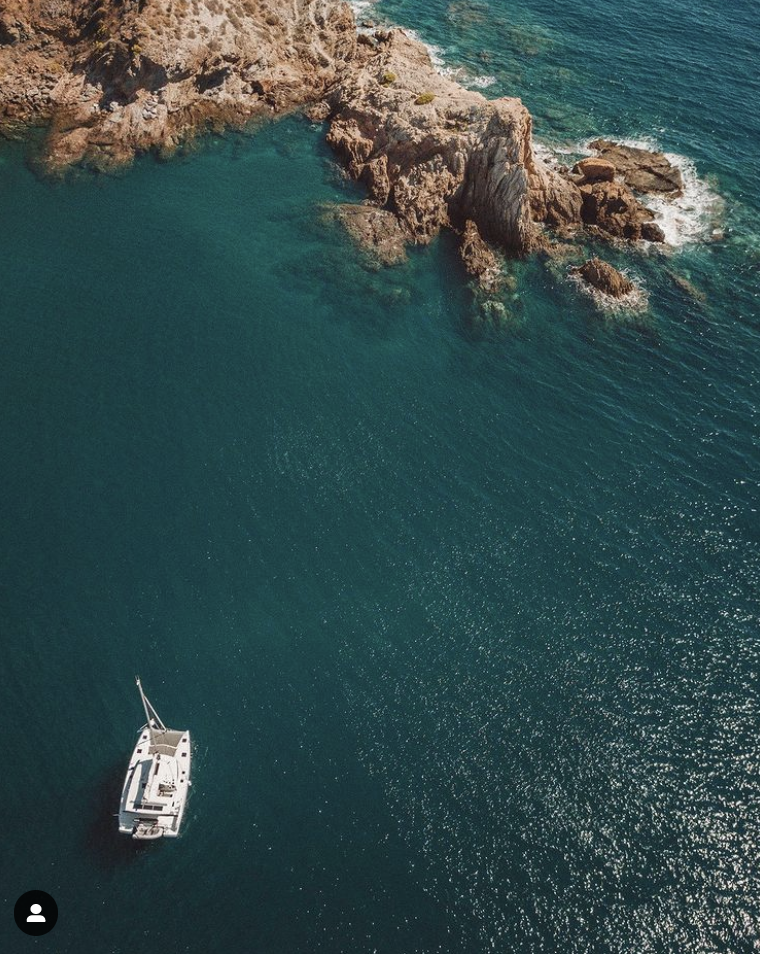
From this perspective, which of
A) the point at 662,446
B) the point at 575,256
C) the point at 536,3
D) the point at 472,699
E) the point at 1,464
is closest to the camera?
the point at 472,699

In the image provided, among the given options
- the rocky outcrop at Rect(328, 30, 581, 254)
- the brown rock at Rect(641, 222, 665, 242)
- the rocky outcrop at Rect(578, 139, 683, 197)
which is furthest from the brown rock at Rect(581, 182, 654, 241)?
the rocky outcrop at Rect(578, 139, 683, 197)

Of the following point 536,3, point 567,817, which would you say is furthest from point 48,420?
point 536,3

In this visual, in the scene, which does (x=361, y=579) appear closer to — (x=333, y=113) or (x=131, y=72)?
(x=333, y=113)

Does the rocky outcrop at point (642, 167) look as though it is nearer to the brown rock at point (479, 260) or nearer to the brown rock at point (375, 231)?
the brown rock at point (479, 260)

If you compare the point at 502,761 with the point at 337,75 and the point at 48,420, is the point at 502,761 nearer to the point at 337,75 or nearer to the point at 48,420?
the point at 48,420

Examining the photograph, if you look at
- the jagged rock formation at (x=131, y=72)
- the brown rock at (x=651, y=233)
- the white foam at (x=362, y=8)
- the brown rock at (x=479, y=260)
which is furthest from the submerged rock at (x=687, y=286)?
the white foam at (x=362, y=8)

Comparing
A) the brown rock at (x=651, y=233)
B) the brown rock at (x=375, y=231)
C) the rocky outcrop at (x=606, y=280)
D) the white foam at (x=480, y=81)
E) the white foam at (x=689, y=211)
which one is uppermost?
the white foam at (x=480, y=81)

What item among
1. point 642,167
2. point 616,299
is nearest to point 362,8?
point 642,167

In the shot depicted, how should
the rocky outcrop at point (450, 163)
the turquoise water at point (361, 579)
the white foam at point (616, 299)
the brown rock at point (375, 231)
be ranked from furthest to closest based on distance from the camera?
the rocky outcrop at point (450, 163)
the brown rock at point (375, 231)
the white foam at point (616, 299)
the turquoise water at point (361, 579)
